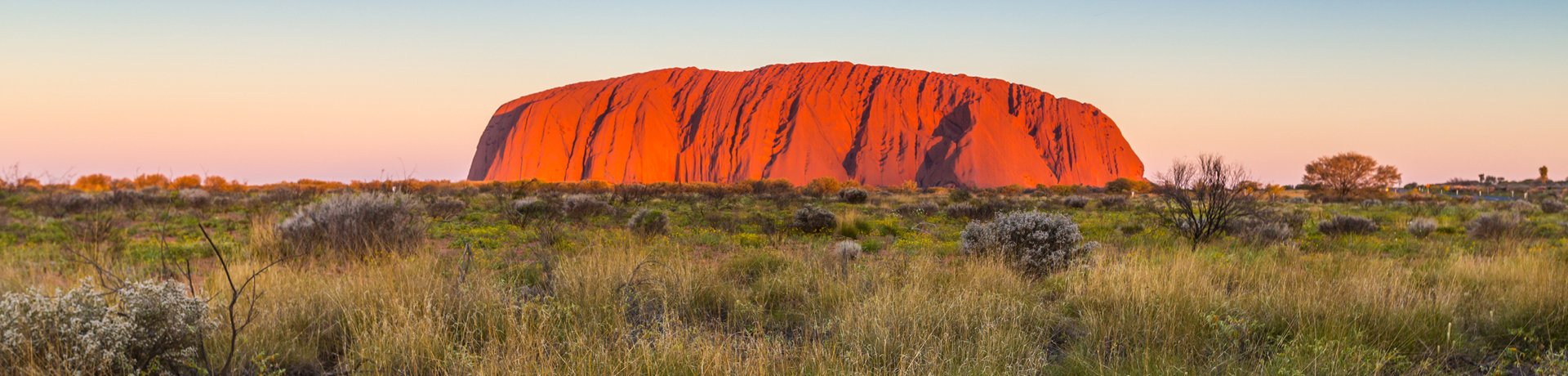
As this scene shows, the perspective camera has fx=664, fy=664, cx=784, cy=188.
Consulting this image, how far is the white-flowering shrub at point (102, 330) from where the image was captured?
9.36 ft

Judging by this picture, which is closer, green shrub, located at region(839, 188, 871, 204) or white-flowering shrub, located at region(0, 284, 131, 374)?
white-flowering shrub, located at region(0, 284, 131, 374)

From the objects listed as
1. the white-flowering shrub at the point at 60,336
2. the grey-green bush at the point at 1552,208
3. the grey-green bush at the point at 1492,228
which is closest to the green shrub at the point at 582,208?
the white-flowering shrub at the point at 60,336

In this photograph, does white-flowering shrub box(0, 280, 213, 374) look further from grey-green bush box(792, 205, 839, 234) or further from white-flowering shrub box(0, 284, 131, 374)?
grey-green bush box(792, 205, 839, 234)

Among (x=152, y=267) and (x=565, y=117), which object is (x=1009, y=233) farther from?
(x=565, y=117)

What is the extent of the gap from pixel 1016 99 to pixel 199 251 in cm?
11146

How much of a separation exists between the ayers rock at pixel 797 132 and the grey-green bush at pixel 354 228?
248 ft

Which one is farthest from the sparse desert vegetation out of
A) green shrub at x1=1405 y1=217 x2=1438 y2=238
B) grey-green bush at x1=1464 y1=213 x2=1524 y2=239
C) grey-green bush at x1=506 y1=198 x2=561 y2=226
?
grey-green bush at x1=506 y1=198 x2=561 y2=226

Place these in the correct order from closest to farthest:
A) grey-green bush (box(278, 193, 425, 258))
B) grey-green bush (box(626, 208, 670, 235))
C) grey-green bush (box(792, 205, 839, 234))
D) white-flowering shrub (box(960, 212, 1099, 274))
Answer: white-flowering shrub (box(960, 212, 1099, 274)) → grey-green bush (box(278, 193, 425, 258)) → grey-green bush (box(626, 208, 670, 235)) → grey-green bush (box(792, 205, 839, 234))

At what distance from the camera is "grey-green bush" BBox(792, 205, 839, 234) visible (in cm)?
1452

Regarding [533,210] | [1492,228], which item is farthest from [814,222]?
[1492,228]

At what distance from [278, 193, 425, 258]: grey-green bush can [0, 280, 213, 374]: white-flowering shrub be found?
4.74 metres

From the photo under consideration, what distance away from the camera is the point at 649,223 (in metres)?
14.0

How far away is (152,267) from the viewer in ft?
25.0

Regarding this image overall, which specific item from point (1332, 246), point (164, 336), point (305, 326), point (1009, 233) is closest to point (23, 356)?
point (164, 336)
